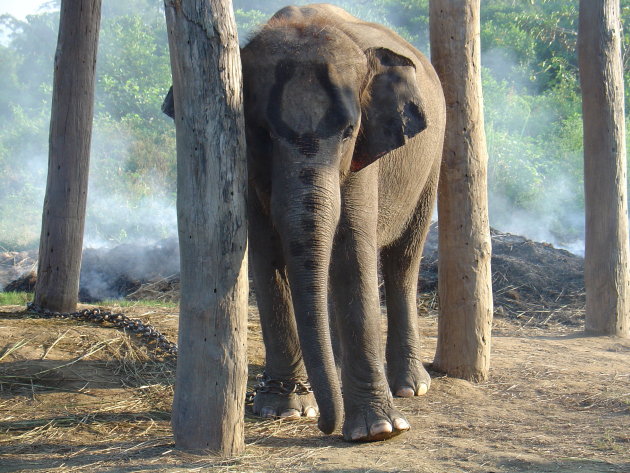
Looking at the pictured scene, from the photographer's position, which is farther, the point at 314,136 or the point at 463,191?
the point at 463,191

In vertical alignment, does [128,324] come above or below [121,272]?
below

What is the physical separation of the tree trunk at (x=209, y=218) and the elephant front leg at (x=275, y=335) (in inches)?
35.3

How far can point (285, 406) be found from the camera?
528 cm

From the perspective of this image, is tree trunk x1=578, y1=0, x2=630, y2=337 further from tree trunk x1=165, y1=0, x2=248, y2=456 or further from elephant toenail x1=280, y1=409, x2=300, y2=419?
tree trunk x1=165, y1=0, x2=248, y2=456

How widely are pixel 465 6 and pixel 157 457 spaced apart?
3907 millimetres

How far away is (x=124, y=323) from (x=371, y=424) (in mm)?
2678

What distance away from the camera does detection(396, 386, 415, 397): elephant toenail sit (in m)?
5.91

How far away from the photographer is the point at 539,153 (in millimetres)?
22297

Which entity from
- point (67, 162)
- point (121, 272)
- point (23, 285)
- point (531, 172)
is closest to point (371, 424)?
point (67, 162)

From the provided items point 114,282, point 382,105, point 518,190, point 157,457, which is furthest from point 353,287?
point 518,190

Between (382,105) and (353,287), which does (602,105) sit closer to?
(382,105)

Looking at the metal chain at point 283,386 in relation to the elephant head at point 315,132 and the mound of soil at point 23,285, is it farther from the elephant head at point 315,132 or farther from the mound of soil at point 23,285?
the mound of soil at point 23,285

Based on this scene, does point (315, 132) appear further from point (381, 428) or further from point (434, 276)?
point (434, 276)

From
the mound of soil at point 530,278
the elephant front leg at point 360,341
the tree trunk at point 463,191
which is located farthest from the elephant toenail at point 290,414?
the mound of soil at point 530,278
